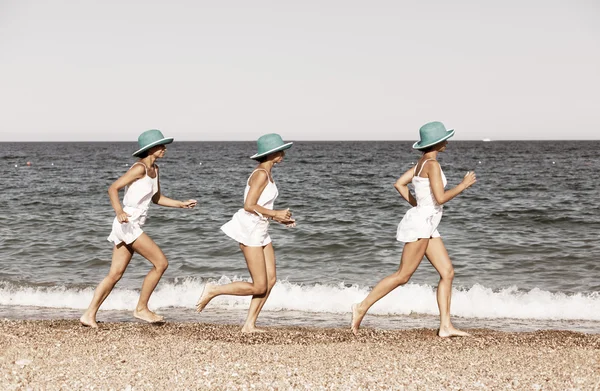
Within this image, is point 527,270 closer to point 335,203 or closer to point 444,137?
point 444,137

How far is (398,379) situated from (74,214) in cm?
1653

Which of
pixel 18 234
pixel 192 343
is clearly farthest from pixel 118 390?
pixel 18 234

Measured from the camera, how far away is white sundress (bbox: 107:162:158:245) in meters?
6.60

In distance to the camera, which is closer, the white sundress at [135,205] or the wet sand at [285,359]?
the wet sand at [285,359]

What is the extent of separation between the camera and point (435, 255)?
6480 millimetres

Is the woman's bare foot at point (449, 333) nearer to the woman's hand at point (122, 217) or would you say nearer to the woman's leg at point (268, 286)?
the woman's leg at point (268, 286)

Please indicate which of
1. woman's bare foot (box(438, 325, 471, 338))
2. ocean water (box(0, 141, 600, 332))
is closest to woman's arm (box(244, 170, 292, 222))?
woman's bare foot (box(438, 325, 471, 338))

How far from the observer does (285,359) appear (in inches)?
219

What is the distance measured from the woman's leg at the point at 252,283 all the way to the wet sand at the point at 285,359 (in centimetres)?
45

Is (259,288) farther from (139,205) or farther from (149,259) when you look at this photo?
(139,205)

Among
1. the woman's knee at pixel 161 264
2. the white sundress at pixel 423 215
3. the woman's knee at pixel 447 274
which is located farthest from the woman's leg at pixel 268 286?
the woman's knee at pixel 447 274

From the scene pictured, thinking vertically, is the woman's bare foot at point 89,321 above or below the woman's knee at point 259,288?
below

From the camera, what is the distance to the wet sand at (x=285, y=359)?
4.90 metres

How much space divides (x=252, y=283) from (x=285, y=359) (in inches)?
45.3
